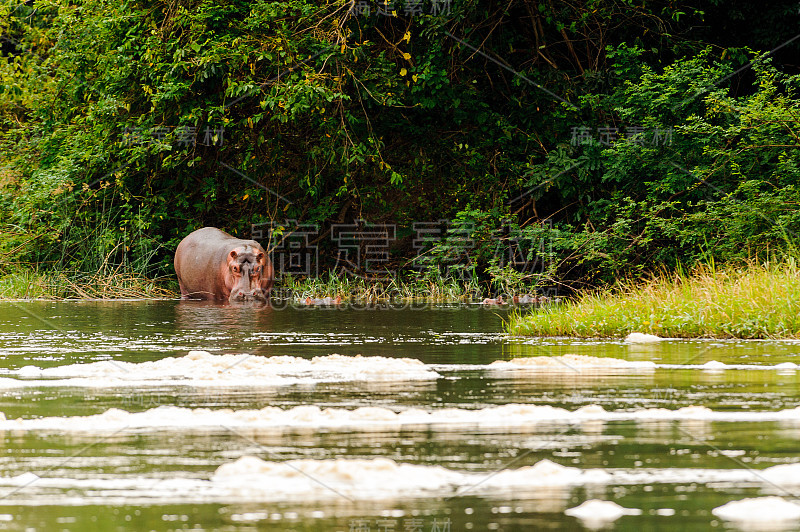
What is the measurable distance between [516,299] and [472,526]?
12608 millimetres

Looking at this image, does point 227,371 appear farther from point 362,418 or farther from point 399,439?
point 399,439

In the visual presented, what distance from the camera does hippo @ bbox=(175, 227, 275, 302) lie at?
15.3 m

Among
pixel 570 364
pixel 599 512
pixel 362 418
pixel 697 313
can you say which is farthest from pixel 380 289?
pixel 599 512

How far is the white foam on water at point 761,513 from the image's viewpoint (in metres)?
2.54

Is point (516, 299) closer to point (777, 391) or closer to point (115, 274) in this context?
point (115, 274)

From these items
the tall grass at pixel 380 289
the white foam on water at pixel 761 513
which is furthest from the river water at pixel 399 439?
the tall grass at pixel 380 289

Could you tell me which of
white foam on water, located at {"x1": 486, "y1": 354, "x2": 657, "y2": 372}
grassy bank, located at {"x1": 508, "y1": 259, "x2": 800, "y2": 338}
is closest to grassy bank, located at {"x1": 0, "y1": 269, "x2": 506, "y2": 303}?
grassy bank, located at {"x1": 508, "y1": 259, "x2": 800, "y2": 338}

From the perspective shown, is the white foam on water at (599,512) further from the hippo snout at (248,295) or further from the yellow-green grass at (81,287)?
the yellow-green grass at (81,287)

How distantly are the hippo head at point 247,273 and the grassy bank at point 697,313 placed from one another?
631 cm

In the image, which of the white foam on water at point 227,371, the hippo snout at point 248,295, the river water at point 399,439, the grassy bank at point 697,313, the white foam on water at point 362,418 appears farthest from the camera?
the hippo snout at point 248,295

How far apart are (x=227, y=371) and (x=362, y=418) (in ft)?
6.78

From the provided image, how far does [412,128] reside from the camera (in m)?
17.3

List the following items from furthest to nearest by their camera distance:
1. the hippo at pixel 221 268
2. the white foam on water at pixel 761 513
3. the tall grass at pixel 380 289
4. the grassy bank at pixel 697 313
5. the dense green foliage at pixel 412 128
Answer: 1. the tall grass at pixel 380 289
2. the hippo at pixel 221 268
3. the dense green foliage at pixel 412 128
4. the grassy bank at pixel 697 313
5. the white foam on water at pixel 761 513

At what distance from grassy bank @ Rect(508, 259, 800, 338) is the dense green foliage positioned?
14.8 feet
